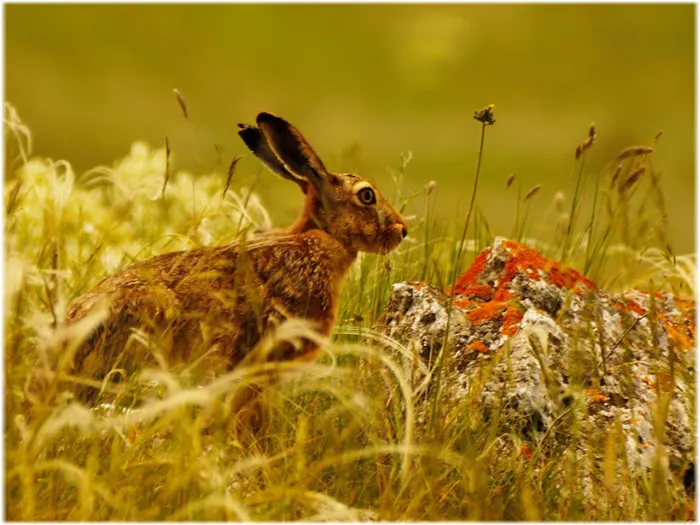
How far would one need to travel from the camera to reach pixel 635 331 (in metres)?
5.41

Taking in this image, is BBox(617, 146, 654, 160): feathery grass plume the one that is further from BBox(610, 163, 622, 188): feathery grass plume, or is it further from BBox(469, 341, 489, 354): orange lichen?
BBox(469, 341, 489, 354): orange lichen

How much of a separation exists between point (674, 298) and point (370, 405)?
277cm

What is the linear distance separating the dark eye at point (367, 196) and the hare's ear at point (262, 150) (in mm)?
377

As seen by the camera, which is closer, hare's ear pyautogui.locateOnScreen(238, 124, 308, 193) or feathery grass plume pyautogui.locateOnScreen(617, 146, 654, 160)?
feathery grass plume pyautogui.locateOnScreen(617, 146, 654, 160)

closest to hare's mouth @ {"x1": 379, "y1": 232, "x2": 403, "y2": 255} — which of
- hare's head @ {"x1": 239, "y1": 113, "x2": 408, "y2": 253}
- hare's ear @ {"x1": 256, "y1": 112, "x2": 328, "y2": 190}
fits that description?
hare's head @ {"x1": 239, "y1": 113, "x2": 408, "y2": 253}

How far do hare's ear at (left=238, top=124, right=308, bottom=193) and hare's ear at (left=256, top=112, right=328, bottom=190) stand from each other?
0.06 metres

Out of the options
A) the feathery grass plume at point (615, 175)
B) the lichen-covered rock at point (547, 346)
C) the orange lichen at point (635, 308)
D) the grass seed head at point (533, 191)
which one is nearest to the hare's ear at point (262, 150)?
the lichen-covered rock at point (547, 346)

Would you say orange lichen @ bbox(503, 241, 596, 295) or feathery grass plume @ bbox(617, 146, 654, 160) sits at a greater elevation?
feathery grass plume @ bbox(617, 146, 654, 160)

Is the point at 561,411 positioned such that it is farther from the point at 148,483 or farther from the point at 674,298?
the point at 148,483

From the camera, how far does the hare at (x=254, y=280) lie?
4.34 metres

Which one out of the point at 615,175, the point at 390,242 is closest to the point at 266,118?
the point at 390,242

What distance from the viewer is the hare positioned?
14.2 feet

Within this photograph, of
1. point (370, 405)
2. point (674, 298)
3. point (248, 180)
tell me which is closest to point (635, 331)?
point (674, 298)

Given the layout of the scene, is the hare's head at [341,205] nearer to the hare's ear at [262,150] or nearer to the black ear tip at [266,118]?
the hare's ear at [262,150]
